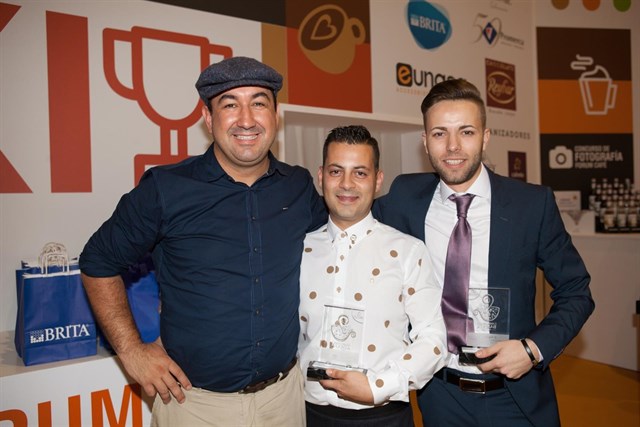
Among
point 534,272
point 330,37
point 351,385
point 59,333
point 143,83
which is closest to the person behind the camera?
point 351,385

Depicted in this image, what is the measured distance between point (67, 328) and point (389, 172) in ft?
11.3

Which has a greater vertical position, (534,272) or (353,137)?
(353,137)

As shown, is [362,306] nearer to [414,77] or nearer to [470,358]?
[470,358]

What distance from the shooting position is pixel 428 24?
485cm

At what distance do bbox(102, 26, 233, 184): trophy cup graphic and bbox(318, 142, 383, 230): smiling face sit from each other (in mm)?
1644

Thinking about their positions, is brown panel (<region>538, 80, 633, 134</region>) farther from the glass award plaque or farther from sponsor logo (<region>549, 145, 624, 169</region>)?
the glass award plaque

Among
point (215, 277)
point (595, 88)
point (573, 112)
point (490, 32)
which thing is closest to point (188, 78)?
point (215, 277)

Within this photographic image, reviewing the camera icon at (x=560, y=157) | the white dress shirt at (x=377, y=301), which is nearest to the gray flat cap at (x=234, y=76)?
the white dress shirt at (x=377, y=301)

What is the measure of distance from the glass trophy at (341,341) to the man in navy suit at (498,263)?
431mm

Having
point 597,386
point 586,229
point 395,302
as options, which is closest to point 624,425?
point 597,386

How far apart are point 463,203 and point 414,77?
9.80ft

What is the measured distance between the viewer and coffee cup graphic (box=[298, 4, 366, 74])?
3.97 meters

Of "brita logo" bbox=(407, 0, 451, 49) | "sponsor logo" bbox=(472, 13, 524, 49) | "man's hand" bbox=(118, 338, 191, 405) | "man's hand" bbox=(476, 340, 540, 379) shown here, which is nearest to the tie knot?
"man's hand" bbox=(476, 340, 540, 379)

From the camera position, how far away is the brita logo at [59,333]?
2.21 meters
